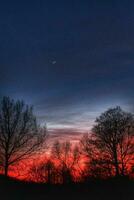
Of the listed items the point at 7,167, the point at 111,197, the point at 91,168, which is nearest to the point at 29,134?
the point at 7,167

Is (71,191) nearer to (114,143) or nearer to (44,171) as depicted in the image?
(114,143)

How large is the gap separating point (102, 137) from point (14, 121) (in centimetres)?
1176

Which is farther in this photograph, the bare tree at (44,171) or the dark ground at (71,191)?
the bare tree at (44,171)

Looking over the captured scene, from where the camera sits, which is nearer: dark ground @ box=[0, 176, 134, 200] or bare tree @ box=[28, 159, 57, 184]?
dark ground @ box=[0, 176, 134, 200]

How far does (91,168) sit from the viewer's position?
35031mm

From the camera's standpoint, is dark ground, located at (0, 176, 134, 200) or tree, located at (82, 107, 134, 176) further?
tree, located at (82, 107, 134, 176)

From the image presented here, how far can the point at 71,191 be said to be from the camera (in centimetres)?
2002

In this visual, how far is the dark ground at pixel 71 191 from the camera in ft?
60.3

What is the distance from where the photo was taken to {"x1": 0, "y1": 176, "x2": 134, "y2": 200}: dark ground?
60.3 ft

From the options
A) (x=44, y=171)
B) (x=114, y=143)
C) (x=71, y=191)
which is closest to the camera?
(x=71, y=191)

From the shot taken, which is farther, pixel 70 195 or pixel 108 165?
pixel 108 165

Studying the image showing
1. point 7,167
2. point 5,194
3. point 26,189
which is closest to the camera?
point 5,194

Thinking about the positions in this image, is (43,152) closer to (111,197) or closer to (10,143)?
(10,143)

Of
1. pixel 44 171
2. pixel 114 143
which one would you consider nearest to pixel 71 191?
pixel 114 143
